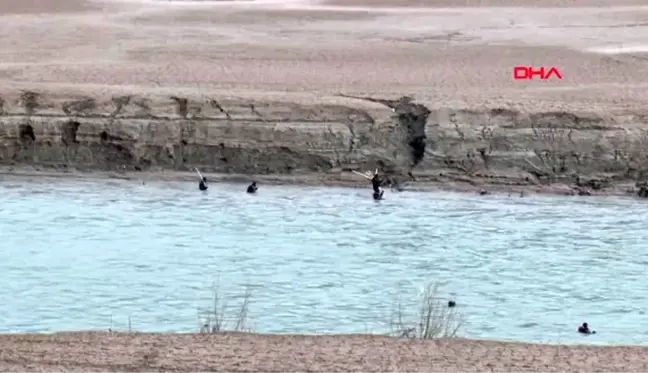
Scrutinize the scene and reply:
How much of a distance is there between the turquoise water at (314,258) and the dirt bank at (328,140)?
46cm

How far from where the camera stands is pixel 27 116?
51.2ft

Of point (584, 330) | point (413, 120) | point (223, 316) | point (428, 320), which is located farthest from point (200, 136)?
point (428, 320)

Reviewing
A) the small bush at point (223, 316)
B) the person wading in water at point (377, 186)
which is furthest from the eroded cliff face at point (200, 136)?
the small bush at point (223, 316)

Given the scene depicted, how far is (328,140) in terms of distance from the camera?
15.4 meters

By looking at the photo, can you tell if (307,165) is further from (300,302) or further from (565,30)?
A: (565,30)

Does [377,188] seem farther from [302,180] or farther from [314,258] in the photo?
[314,258]

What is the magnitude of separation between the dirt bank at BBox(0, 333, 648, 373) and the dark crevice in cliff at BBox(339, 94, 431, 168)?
756cm

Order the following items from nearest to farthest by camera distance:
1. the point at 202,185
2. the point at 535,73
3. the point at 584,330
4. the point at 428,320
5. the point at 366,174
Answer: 1. the point at 428,320
2. the point at 584,330
3. the point at 202,185
4. the point at 366,174
5. the point at 535,73

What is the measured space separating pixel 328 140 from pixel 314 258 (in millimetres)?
3485

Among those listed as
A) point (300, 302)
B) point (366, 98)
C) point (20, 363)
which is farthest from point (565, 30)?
point (20, 363)

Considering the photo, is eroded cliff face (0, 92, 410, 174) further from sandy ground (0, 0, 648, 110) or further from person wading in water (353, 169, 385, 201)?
sandy ground (0, 0, 648, 110)

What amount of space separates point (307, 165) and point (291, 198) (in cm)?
89

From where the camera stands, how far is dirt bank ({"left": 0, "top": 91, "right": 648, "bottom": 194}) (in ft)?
49.7

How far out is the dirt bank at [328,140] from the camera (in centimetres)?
1516
